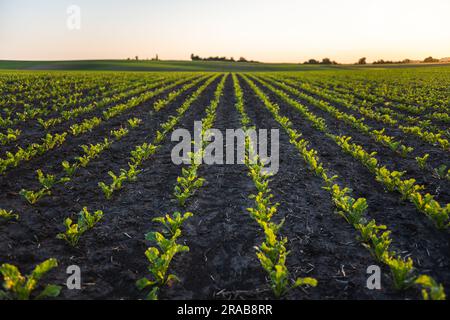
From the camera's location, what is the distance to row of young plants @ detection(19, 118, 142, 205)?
229 inches

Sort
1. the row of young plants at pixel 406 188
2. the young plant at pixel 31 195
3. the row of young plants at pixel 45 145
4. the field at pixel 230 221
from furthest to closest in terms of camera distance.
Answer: the row of young plants at pixel 45 145, the young plant at pixel 31 195, the row of young plants at pixel 406 188, the field at pixel 230 221

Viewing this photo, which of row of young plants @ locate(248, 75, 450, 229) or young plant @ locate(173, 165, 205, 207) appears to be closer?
row of young plants @ locate(248, 75, 450, 229)

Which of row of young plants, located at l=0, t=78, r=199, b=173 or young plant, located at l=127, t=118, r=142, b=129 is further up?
young plant, located at l=127, t=118, r=142, b=129

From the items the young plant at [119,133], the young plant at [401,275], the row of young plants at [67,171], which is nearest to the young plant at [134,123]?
the row of young plants at [67,171]

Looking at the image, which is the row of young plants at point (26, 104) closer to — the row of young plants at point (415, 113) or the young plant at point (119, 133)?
the young plant at point (119, 133)

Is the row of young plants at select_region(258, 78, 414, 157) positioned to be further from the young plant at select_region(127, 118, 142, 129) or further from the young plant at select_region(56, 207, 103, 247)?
the young plant at select_region(127, 118, 142, 129)

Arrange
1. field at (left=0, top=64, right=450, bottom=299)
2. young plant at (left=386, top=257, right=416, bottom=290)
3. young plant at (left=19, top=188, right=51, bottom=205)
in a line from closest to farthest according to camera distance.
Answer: young plant at (left=386, top=257, right=416, bottom=290) < field at (left=0, top=64, right=450, bottom=299) < young plant at (left=19, top=188, right=51, bottom=205)

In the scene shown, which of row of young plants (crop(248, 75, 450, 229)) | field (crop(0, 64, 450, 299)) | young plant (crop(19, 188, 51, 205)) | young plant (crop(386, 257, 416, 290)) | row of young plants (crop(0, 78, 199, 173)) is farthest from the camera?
row of young plants (crop(0, 78, 199, 173))

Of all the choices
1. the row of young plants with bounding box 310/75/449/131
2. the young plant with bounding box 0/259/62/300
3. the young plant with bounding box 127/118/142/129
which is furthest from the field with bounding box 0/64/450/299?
the row of young plants with bounding box 310/75/449/131

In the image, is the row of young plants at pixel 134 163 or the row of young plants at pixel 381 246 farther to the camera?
the row of young plants at pixel 134 163

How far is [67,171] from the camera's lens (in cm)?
704

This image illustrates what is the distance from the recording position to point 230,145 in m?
9.84

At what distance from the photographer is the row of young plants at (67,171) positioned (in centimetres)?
580

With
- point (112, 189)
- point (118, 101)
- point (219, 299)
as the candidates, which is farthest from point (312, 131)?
point (118, 101)
